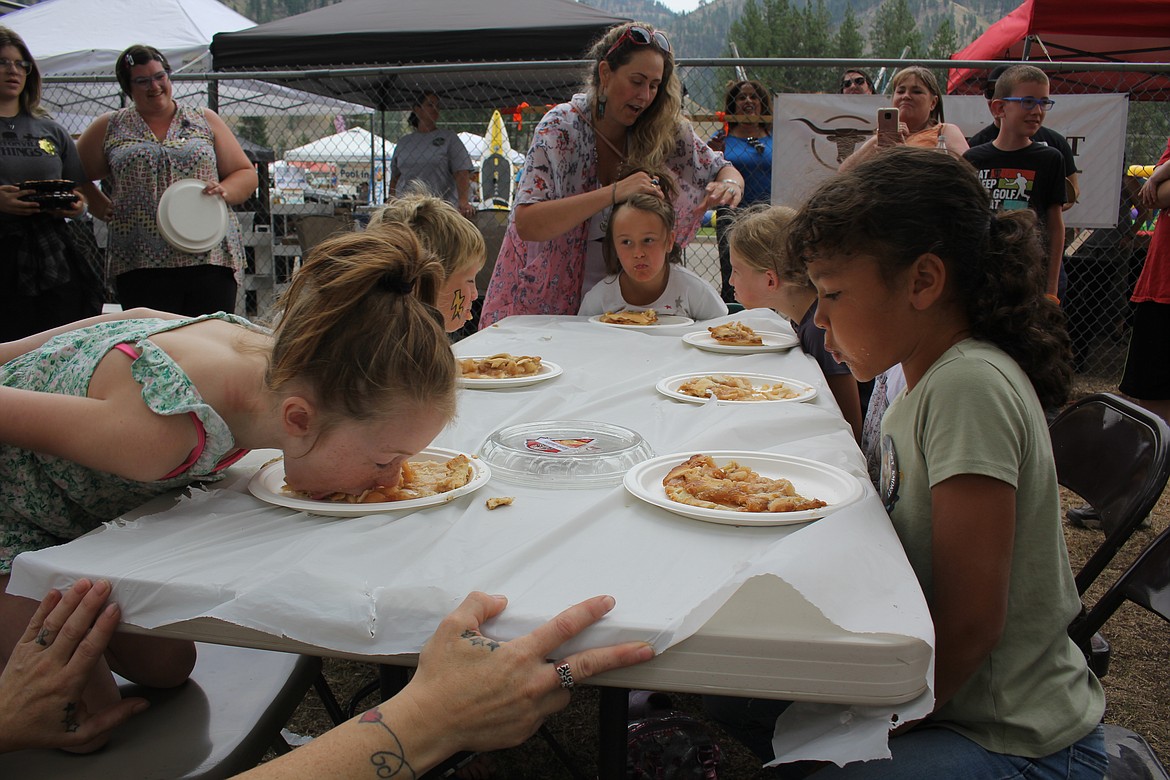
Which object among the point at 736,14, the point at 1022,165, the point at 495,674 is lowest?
the point at 495,674

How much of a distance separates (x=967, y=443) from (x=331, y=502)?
3.26 ft

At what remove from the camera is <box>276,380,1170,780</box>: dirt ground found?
7.70 ft

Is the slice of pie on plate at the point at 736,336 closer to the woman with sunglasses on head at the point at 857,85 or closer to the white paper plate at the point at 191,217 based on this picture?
the white paper plate at the point at 191,217

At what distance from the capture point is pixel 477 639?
3.17ft

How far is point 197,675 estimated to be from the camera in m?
1.59

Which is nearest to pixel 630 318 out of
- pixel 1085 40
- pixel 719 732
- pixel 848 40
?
pixel 719 732

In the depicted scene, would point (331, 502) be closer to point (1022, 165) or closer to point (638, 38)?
point (638, 38)

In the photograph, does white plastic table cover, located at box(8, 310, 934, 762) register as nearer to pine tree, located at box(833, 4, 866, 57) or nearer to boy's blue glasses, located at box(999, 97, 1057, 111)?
Answer: boy's blue glasses, located at box(999, 97, 1057, 111)

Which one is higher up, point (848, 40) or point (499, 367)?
point (848, 40)

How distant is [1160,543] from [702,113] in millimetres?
5176

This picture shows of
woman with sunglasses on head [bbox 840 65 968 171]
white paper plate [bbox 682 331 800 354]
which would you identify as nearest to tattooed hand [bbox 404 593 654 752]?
white paper plate [bbox 682 331 800 354]

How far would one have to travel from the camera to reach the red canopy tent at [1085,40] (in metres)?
7.31

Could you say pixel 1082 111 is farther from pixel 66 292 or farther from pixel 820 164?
pixel 66 292

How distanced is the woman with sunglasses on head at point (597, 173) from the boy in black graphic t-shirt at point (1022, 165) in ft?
5.93
